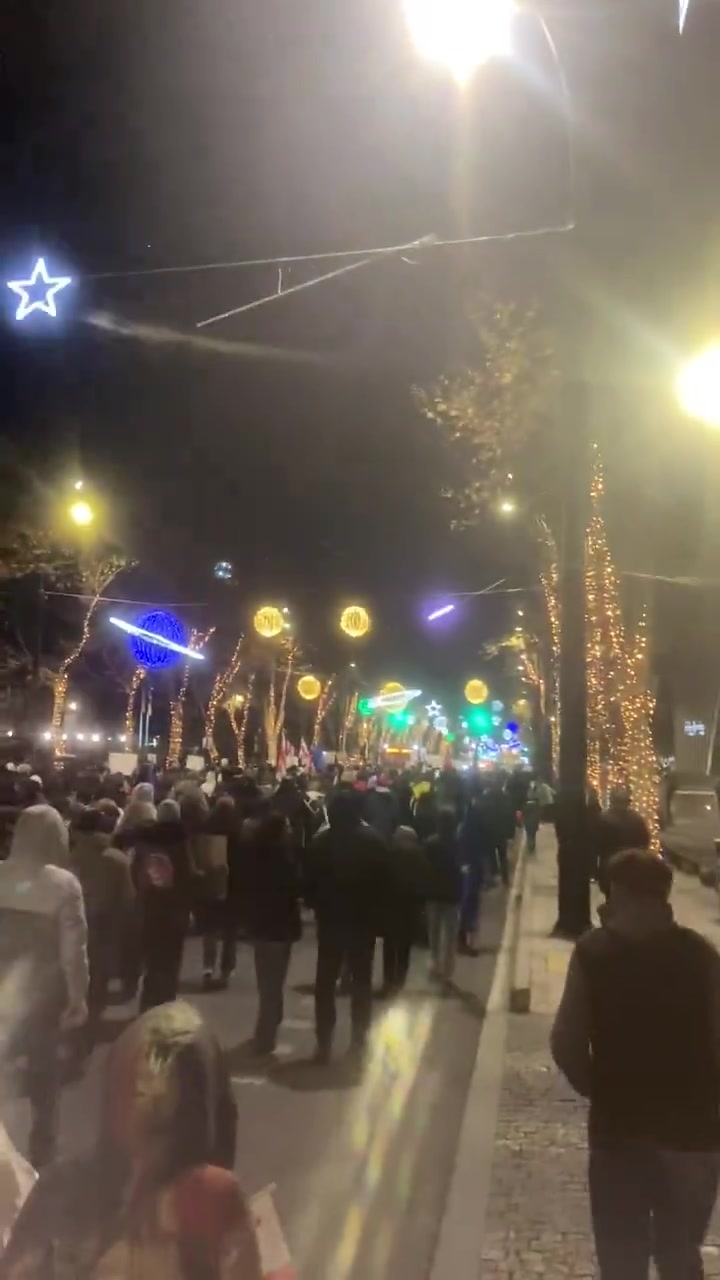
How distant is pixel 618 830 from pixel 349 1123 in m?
5.82

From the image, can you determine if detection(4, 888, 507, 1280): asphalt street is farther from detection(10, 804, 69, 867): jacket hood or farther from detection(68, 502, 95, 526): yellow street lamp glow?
detection(68, 502, 95, 526): yellow street lamp glow

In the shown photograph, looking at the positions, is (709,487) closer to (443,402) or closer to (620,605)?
(620,605)

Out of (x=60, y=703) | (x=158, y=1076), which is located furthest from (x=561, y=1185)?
(x=60, y=703)

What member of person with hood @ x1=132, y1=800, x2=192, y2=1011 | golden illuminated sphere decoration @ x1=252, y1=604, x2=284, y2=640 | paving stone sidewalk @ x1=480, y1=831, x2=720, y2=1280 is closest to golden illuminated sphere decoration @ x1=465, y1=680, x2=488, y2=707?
golden illuminated sphere decoration @ x1=252, y1=604, x2=284, y2=640

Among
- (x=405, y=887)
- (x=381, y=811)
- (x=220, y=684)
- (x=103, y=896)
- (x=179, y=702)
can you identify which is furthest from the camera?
(x=220, y=684)

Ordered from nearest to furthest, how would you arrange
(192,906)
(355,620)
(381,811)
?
(192,906), (381,811), (355,620)

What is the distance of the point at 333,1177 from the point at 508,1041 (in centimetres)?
315

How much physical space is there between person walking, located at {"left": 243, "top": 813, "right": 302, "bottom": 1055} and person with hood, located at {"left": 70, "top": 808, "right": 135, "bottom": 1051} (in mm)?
965

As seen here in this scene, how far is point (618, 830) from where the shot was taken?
41.5 feet

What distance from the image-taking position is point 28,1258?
2.12m

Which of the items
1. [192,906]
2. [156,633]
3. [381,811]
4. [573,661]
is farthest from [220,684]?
[192,906]

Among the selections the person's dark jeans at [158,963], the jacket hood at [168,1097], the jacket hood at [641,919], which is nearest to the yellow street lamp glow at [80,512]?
the person's dark jeans at [158,963]

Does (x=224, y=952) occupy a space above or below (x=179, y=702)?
below

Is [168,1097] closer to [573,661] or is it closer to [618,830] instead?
[618,830]
